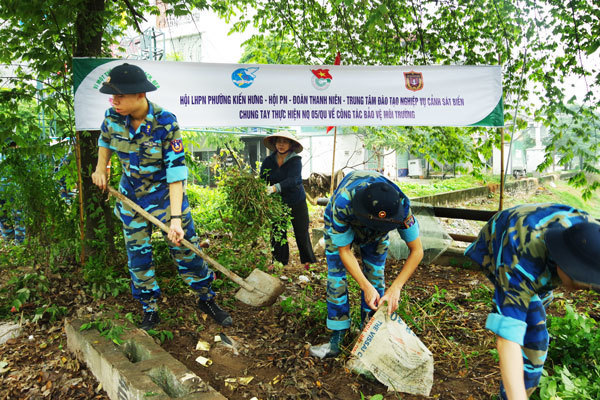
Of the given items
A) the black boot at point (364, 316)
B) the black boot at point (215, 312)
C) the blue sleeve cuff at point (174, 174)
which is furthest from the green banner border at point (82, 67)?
the black boot at point (364, 316)

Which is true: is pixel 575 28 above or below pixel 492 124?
above

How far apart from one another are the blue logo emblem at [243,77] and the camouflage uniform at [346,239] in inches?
77.9

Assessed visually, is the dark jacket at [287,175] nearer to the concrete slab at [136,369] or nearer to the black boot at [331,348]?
the black boot at [331,348]

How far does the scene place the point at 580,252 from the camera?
1474 millimetres

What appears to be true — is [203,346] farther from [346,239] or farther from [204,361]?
[346,239]

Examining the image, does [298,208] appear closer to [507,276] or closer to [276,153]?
[276,153]

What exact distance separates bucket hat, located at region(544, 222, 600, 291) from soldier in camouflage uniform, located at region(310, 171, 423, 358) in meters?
0.86

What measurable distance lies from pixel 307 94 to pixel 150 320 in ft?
9.12

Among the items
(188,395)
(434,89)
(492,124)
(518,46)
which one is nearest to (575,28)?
(518,46)

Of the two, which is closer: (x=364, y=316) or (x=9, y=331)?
(x=364, y=316)

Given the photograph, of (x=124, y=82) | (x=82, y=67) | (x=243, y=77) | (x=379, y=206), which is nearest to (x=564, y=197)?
(x=243, y=77)

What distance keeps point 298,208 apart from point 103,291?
2276 millimetres

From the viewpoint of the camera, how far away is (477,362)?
2.91 meters

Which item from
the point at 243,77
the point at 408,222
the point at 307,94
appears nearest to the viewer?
the point at 408,222
